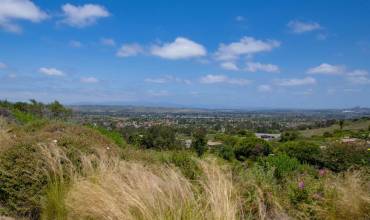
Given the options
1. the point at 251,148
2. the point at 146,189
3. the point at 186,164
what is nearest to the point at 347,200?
the point at 146,189

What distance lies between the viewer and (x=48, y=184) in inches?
197

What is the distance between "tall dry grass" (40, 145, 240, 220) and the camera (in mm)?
3328

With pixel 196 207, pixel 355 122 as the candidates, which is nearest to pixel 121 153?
pixel 196 207

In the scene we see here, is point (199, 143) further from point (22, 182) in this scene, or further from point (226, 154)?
point (22, 182)

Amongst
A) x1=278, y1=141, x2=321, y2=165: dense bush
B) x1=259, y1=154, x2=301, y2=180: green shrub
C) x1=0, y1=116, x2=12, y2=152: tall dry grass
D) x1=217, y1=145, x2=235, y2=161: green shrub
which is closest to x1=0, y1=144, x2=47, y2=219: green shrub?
x1=0, y1=116, x2=12, y2=152: tall dry grass

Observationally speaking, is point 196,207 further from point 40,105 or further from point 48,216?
point 40,105

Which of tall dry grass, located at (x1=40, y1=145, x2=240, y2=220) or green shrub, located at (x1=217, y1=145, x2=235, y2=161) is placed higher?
tall dry grass, located at (x1=40, y1=145, x2=240, y2=220)

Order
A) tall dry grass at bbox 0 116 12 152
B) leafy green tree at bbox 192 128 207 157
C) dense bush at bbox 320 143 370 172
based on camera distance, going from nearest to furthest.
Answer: tall dry grass at bbox 0 116 12 152
dense bush at bbox 320 143 370 172
leafy green tree at bbox 192 128 207 157

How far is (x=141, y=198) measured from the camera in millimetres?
3523

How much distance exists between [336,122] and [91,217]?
8720 centimetres

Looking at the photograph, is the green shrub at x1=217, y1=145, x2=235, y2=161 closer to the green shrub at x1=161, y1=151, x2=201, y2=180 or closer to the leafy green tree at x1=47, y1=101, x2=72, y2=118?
the leafy green tree at x1=47, y1=101, x2=72, y2=118

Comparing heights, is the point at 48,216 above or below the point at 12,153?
below

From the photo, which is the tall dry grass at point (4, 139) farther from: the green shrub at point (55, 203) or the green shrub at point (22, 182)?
the green shrub at point (55, 203)

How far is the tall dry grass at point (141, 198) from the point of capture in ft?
10.9
